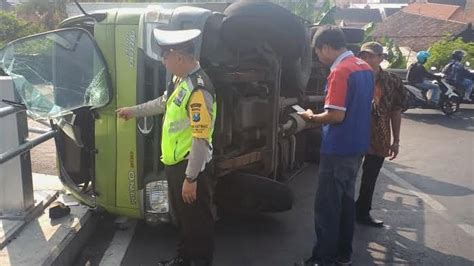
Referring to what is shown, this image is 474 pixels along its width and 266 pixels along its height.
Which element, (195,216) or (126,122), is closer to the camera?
(195,216)

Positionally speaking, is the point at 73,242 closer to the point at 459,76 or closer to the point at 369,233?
the point at 369,233

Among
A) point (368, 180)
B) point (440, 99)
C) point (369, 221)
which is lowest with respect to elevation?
point (440, 99)

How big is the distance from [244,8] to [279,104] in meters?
0.91

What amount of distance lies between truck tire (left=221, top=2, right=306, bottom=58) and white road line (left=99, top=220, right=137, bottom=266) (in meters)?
1.91

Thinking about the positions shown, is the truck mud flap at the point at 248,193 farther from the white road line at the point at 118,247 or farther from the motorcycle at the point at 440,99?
the motorcycle at the point at 440,99

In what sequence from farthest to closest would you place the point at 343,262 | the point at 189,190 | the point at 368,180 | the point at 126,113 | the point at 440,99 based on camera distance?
the point at 440,99, the point at 368,180, the point at 343,262, the point at 126,113, the point at 189,190

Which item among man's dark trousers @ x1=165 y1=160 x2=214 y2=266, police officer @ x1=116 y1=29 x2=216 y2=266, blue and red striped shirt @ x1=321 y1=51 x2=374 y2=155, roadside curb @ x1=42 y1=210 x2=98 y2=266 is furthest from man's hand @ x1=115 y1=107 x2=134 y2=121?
blue and red striped shirt @ x1=321 y1=51 x2=374 y2=155

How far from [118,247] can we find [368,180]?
8.07 feet

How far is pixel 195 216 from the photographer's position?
11.8ft

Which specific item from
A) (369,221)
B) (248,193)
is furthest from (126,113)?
(369,221)

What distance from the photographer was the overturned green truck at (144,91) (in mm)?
4055

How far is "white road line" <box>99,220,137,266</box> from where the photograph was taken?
407 cm

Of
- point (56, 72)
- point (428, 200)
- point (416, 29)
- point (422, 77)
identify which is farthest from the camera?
point (416, 29)

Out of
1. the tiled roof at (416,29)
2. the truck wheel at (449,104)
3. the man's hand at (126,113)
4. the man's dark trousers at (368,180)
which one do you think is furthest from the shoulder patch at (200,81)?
the tiled roof at (416,29)
